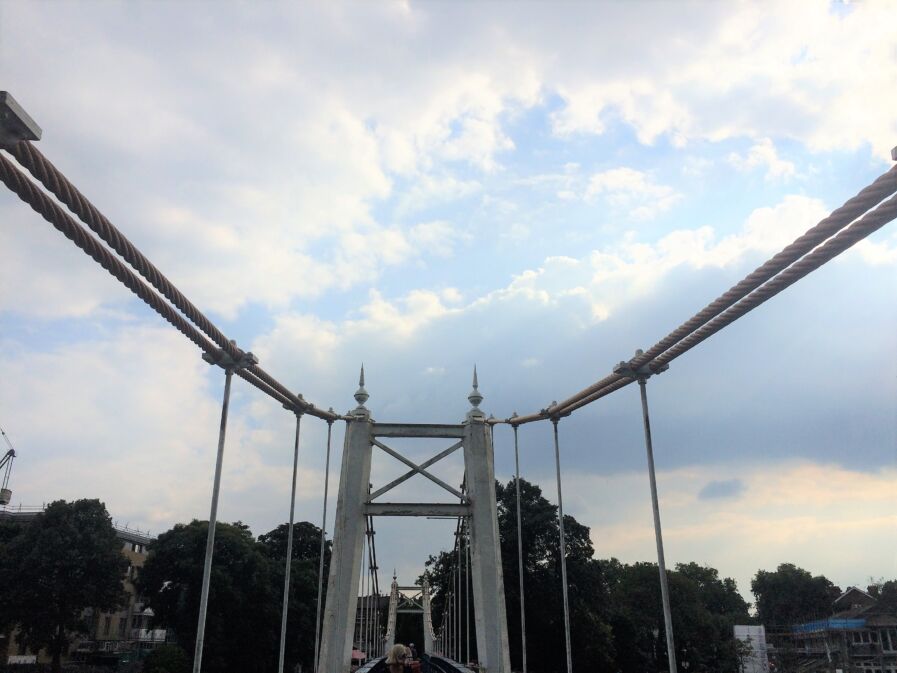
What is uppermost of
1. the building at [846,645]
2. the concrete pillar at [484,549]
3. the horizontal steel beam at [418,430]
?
the horizontal steel beam at [418,430]

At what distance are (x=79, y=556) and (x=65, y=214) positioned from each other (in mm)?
33432

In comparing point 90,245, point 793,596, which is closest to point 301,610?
point 90,245

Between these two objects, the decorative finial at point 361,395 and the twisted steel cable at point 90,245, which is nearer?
the twisted steel cable at point 90,245

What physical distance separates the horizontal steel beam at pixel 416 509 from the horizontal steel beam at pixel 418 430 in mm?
1656

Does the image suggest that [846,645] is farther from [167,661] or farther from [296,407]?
[296,407]

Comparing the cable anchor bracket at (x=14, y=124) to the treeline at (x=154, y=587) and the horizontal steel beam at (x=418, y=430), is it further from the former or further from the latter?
the treeline at (x=154, y=587)

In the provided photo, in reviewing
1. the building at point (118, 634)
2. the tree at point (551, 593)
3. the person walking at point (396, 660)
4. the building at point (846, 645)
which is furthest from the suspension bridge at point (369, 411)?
the building at point (846, 645)

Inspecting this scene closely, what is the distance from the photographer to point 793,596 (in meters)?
60.7

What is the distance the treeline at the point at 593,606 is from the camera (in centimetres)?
3250

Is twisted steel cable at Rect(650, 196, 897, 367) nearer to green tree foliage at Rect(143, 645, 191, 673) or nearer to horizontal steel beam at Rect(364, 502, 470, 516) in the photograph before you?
horizontal steel beam at Rect(364, 502, 470, 516)

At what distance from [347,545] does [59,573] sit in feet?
74.1

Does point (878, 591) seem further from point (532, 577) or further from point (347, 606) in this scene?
point (347, 606)

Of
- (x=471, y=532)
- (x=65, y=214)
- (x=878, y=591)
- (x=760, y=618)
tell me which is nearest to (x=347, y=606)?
(x=471, y=532)

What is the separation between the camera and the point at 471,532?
16.7 meters
